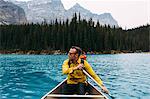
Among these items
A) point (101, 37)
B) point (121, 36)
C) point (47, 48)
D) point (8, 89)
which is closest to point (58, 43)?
point (47, 48)

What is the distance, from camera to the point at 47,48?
10344 centimetres

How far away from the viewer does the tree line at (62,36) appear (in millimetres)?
104062

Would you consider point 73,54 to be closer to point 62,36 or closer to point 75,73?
point 75,73

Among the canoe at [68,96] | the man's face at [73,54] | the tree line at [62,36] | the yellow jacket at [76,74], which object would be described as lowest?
the canoe at [68,96]

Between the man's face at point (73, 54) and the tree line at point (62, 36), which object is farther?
the tree line at point (62, 36)

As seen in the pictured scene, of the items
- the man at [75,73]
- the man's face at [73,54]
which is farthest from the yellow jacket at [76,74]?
the man's face at [73,54]

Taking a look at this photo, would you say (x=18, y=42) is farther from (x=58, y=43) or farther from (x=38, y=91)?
(x=38, y=91)

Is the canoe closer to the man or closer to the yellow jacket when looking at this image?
the man

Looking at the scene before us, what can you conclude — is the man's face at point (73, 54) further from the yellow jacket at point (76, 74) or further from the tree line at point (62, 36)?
the tree line at point (62, 36)

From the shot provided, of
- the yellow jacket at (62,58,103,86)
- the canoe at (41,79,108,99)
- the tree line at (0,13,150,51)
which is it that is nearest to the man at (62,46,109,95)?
the yellow jacket at (62,58,103,86)

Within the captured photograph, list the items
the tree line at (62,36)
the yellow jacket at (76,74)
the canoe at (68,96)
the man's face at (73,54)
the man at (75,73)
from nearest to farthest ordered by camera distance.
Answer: the canoe at (68,96)
the man's face at (73,54)
the man at (75,73)
the yellow jacket at (76,74)
the tree line at (62,36)

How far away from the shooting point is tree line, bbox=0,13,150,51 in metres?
104

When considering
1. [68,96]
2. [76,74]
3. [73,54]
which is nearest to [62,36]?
[76,74]

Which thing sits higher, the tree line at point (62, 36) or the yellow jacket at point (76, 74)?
the tree line at point (62, 36)
